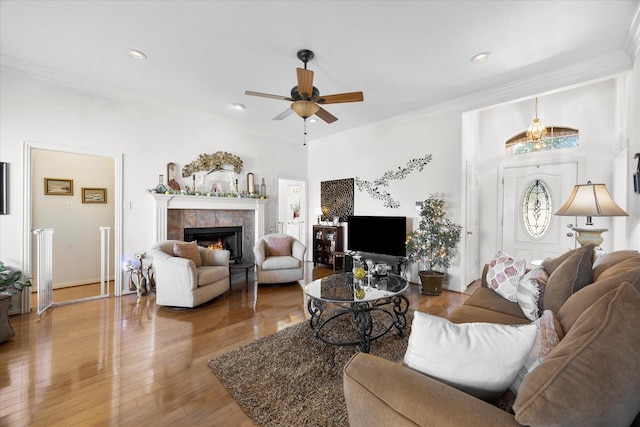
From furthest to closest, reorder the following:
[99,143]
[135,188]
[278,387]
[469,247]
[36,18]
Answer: [469,247] < [135,188] < [99,143] < [36,18] < [278,387]

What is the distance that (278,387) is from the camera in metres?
1.92

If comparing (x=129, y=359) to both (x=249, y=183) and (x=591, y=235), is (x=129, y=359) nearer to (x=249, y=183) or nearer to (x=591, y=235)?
(x=249, y=183)

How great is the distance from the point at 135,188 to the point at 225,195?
135 centimetres

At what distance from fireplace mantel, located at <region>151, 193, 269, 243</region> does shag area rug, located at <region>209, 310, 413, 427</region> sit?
2789 mm

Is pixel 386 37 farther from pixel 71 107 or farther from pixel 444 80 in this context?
pixel 71 107

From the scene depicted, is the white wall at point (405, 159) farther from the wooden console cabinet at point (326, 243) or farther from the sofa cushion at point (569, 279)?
the sofa cushion at point (569, 279)

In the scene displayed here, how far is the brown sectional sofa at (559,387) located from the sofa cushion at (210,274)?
2886 mm

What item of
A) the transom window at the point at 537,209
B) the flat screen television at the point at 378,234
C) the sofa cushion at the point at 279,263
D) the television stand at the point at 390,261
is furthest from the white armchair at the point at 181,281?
the transom window at the point at 537,209

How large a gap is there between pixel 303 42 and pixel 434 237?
3.14 metres

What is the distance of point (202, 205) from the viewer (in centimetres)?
478

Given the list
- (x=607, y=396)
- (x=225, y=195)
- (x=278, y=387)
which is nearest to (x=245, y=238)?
(x=225, y=195)

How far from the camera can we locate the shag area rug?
168 centimetres

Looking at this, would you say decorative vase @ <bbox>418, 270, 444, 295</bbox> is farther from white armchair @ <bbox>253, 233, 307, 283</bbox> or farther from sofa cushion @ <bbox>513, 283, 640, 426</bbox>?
sofa cushion @ <bbox>513, 283, 640, 426</bbox>

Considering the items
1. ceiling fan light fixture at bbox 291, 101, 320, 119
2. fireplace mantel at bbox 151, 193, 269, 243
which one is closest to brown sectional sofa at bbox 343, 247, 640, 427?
ceiling fan light fixture at bbox 291, 101, 320, 119
